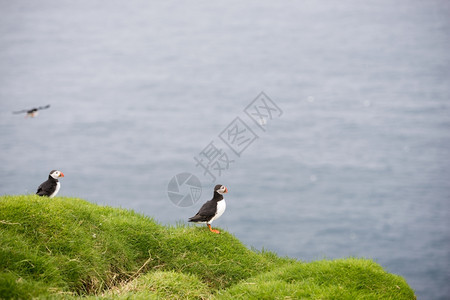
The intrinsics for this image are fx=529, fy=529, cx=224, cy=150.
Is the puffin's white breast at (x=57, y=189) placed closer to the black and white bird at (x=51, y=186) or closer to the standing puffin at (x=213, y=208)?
the black and white bird at (x=51, y=186)

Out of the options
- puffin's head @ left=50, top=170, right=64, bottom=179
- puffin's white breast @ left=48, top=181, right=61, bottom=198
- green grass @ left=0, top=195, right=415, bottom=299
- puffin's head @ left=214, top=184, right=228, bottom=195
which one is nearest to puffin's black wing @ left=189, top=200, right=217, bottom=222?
puffin's head @ left=214, top=184, right=228, bottom=195

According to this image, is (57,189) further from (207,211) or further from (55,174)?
(207,211)

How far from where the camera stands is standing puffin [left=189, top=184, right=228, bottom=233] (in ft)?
37.3

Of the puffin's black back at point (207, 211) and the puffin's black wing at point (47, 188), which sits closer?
the puffin's black back at point (207, 211)

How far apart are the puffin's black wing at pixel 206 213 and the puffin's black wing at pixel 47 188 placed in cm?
323

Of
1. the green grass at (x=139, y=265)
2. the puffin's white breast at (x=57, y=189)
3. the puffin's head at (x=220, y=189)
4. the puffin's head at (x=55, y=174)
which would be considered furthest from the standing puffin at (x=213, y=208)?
the puffin's head at (x=55, y=174)

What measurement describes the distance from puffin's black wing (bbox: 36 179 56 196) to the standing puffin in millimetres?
3228

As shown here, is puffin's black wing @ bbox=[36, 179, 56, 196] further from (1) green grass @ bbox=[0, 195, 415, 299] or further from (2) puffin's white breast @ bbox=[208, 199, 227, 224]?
(2) puffin's white breast @ bbox=[208, 199, 227, 224]

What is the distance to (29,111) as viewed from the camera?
13.6m

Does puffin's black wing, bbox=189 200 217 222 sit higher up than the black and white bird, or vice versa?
the black and white bird

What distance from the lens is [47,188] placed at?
1181 cm

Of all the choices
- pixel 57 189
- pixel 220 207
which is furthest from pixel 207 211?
pixel 57 189

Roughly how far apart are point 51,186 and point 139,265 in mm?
2720

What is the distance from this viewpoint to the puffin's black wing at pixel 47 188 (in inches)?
463
